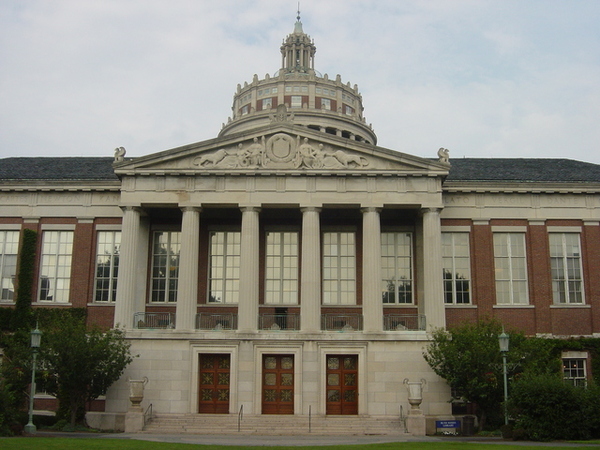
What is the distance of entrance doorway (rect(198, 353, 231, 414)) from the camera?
1452 inches

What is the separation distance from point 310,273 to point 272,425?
827 cm

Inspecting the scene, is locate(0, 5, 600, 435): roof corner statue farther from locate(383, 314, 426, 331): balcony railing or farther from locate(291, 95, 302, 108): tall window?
locate(291, 95, 302, 108): tall window

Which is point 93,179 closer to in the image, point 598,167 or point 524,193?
point 524,193

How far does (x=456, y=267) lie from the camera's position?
137 feet

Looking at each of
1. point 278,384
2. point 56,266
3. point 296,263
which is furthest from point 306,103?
point 278,384

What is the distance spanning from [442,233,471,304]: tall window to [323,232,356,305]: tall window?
18.2ft

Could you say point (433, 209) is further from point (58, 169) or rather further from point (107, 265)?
point (58, 169)

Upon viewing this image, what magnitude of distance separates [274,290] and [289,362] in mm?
5409

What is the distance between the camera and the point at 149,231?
139 feet

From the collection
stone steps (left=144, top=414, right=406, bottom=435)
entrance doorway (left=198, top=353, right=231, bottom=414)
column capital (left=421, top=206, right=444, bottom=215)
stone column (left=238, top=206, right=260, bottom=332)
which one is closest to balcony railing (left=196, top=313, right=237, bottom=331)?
stone column (left=238, top=206, right=260, bottom=332)

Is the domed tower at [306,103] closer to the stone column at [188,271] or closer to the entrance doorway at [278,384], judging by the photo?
the stone column at [188,271]

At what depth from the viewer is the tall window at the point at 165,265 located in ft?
137

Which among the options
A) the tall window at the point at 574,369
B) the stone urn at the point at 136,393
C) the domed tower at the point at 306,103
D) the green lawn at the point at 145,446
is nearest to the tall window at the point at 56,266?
the stone urn at the point at 136,393

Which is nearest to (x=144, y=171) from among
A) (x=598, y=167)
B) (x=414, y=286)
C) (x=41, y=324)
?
(x=41, y=324)
